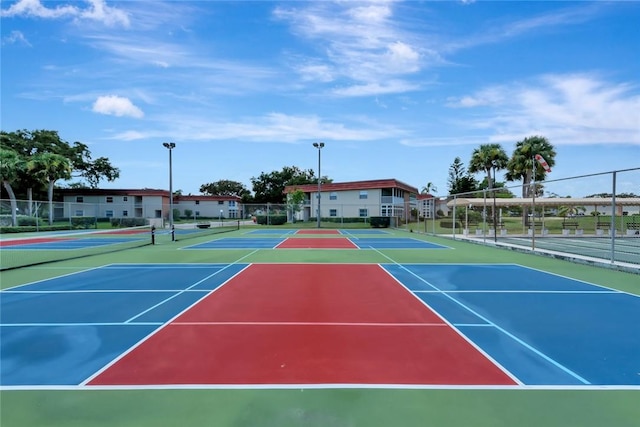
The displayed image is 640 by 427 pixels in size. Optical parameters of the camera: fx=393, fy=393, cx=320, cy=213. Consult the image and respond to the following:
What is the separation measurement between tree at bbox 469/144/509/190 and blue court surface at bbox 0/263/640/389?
37280 millimetres

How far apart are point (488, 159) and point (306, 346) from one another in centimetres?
4451

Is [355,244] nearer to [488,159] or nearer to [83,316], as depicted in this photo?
[83,316]

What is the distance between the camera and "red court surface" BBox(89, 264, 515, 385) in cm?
398

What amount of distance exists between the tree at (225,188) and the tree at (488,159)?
61.4 m

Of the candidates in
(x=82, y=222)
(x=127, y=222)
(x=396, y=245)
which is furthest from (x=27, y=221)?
(x=396, y=245)

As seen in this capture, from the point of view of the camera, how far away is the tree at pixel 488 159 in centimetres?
4391

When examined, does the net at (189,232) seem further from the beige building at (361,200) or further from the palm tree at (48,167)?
the palm tree at (48,167)

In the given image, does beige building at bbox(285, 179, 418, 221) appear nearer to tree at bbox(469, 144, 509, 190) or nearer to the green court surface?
tree at bbox(469, 144, 509, 190)

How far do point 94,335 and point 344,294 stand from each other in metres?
4.35

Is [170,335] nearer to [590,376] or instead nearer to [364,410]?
[364,410]

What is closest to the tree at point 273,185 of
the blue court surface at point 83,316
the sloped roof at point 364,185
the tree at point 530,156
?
the sloped roof at point 364,185

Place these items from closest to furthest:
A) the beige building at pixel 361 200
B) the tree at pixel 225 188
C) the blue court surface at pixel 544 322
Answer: the blue court surface at pixel 544 322 < the beige building at pixel 361 200 < the tree at pixel 225 188

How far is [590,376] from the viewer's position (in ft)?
13.1

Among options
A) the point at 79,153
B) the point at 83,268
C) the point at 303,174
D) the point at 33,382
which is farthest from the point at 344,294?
the point at 303,174
